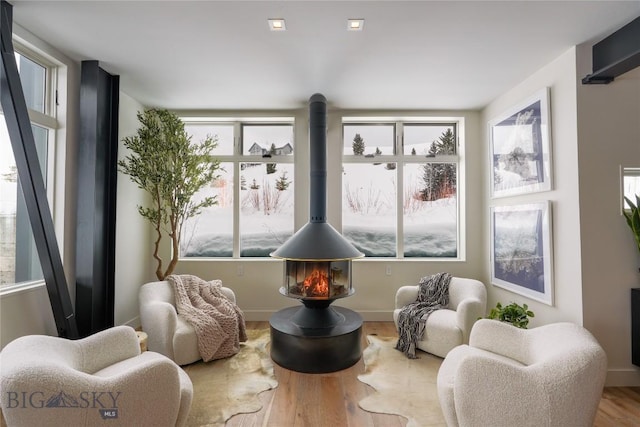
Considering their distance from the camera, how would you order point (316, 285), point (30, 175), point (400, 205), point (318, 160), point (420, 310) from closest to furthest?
point (30, 175)
point (316, 285)
point (420, 310)
point (318, 160)
point (400, 205)

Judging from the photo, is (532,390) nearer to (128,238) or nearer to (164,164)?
(164,164)

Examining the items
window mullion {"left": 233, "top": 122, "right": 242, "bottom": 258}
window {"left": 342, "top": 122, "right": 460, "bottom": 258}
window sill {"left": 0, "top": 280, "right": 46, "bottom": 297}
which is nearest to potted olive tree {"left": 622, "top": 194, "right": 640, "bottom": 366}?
window {"left": 342, "top": 122, "right": 460, "bottom": 258}

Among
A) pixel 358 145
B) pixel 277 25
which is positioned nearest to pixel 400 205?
pixel 358 145

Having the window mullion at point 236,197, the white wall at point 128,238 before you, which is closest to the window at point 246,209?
the window mullion at point 236,197

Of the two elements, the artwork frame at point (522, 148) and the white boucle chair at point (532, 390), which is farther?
the artwork frame at point (522, 148)

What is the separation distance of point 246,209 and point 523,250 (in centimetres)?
324

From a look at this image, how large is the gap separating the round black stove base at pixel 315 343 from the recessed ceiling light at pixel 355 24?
2442mm

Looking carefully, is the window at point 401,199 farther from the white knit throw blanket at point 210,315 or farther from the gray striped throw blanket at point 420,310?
the white knit throw blanket at point 210,315

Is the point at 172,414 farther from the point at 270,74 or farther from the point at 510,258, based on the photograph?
the point at 510,258

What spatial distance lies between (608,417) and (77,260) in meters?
4.28

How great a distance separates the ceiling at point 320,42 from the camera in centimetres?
222

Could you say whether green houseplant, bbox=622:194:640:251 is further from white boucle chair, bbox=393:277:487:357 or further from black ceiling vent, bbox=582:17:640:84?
white boucle chair, bbox=393:277:487:357

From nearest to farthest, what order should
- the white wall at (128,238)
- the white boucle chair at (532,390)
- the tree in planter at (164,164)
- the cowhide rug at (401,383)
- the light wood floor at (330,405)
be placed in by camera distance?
1. the white boucle chair at (532,390)
2. the light wood floor at (330,405)
3. the cowhide rug at (401,383)
4. the tree in planter at (164,164)
5. the white wall at (128,238)

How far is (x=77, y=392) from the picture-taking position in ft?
4.96
